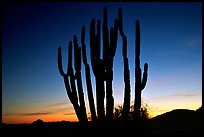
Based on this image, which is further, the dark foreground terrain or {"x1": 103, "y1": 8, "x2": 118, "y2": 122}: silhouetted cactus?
the dark foreground terrain

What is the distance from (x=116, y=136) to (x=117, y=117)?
14.9ft

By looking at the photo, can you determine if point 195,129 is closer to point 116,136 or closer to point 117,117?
point 117,117

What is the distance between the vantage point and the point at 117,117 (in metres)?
14.8

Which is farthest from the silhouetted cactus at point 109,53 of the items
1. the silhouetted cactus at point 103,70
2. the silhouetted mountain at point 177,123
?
the silhouetted mountain at point 177,123

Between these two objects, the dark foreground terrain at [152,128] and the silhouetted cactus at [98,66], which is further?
the dark foreground terrain at [152,128]

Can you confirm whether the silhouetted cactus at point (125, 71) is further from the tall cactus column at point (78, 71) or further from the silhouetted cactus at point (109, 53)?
the tall cactus column at point (78, 71)

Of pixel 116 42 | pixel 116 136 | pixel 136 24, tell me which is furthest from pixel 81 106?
pixel 136 24

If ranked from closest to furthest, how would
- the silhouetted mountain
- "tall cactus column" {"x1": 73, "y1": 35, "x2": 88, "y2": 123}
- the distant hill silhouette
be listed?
"tall cactus column" {"x1": 73, "y1": 35, "x2": 88, "y2": 123} → the distant hill silhouette → the silhouetted mountain

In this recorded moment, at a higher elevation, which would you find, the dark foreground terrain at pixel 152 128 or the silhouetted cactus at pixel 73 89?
the silhouetted cactus at pixel 73 89

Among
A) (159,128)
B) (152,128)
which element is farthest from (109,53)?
(159,128)

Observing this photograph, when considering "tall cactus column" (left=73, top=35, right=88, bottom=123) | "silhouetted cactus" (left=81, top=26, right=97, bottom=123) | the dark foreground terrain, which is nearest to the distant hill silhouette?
the dark foreground terrain

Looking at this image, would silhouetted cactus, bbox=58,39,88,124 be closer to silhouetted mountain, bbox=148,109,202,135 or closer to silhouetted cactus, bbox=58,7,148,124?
silhouetted cactus, bbox=58,7,148,124

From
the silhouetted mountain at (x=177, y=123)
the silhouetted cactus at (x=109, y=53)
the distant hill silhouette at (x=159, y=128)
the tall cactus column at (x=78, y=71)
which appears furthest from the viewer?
the silhouetted mountain at (x=177, y=123)

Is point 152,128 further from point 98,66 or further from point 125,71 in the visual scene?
point 98,66
